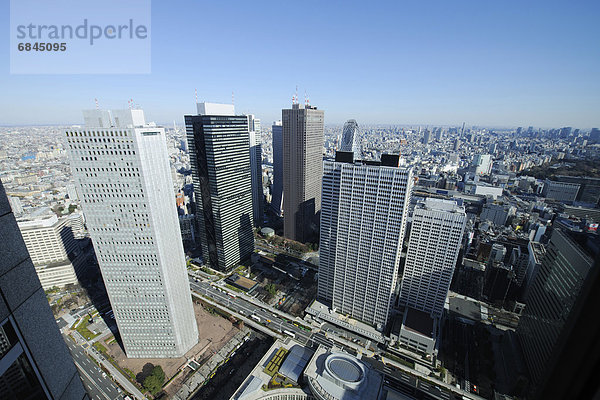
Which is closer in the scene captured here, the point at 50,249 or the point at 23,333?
the point at 23,333

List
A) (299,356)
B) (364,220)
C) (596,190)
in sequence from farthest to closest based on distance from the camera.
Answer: (596,190)
(364,220)
(299,356)

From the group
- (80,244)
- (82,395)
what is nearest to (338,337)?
(82,395)

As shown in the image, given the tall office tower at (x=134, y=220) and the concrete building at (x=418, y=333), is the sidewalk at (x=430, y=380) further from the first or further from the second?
the tall office tower at (x=134, y=220)

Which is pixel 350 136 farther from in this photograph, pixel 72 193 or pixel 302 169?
pixel 72 193

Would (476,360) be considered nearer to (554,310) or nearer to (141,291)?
(554,310)

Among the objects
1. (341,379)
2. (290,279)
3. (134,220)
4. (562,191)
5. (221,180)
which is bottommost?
(290,279)

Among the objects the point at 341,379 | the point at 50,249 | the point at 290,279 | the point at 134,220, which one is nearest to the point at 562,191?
the point at 290,279
